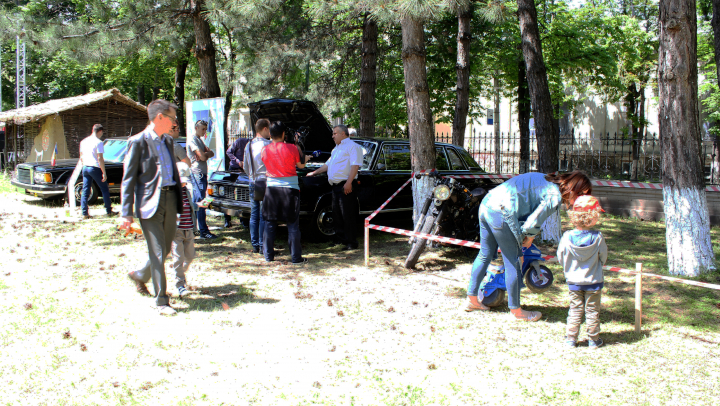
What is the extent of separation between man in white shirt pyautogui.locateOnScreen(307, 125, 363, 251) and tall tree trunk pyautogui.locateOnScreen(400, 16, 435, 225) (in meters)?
0.86

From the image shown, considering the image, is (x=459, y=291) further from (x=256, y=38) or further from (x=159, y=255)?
(x=256, y=38)

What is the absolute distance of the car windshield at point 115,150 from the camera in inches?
488

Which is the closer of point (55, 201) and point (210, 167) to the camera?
point (210, 167)

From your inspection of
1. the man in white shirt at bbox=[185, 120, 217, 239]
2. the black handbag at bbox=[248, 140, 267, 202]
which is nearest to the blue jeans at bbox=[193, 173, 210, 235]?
the man in white shirt at bbox=[185, 120, 217, 239]

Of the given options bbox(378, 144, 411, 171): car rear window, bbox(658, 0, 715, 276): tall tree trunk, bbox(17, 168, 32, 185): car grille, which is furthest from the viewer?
bbox(17, 168, 32, 185): car grille

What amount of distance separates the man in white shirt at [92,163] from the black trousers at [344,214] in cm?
499

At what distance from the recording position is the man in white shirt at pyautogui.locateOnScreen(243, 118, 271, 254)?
7297 millimetres

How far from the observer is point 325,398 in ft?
11.5

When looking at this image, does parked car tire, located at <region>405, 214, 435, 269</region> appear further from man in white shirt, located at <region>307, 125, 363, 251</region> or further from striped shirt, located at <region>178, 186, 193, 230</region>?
striped shirt, located at <region>178, 186, 193, 230</region>

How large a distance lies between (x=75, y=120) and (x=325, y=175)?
13.8 m

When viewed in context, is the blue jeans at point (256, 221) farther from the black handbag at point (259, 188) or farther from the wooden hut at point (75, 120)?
the wooden hut at point (75, 120)

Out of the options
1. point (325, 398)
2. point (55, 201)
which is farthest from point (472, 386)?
point (55, 201)

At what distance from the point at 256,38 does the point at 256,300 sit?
13432mm

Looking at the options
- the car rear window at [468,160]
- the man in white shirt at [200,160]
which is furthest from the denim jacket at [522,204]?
the car rear window at [468,160]
